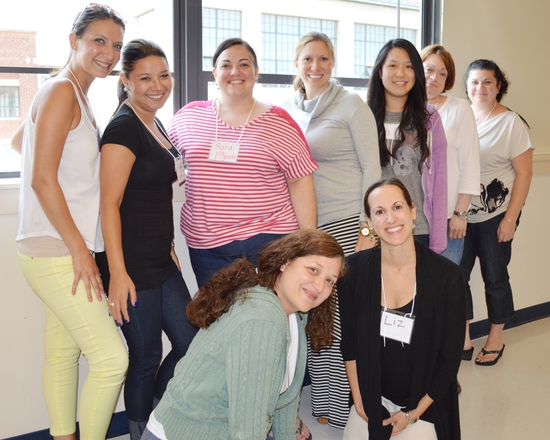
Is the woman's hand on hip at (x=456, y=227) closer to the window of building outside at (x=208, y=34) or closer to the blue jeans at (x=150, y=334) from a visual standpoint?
the window of building outside at (x=208, y=34)

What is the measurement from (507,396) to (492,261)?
2.46 feet

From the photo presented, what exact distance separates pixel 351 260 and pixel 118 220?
843 mm

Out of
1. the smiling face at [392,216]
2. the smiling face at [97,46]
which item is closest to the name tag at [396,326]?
the smiling face at [392,216]

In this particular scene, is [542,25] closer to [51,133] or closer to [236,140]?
[236,140]

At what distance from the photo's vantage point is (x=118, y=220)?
1.80 m

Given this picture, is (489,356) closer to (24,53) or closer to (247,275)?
(247,275)

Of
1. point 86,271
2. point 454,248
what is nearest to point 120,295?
point 86,271

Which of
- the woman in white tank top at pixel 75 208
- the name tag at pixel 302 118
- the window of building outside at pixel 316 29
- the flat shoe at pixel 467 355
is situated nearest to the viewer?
the woman in white tank top at pixel 75 208

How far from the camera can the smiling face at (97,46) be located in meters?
1.79

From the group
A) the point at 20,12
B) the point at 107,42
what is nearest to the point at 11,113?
the point at 20,12

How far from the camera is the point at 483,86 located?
312 centimetres

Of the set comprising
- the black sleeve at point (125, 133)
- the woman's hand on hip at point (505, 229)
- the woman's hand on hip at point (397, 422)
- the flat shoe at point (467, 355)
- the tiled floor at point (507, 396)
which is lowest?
the tiled floor at point (507, 396)

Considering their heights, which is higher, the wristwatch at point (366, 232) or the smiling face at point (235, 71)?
the smiling face at point (235, 71)

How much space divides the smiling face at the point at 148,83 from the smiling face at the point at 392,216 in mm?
837
